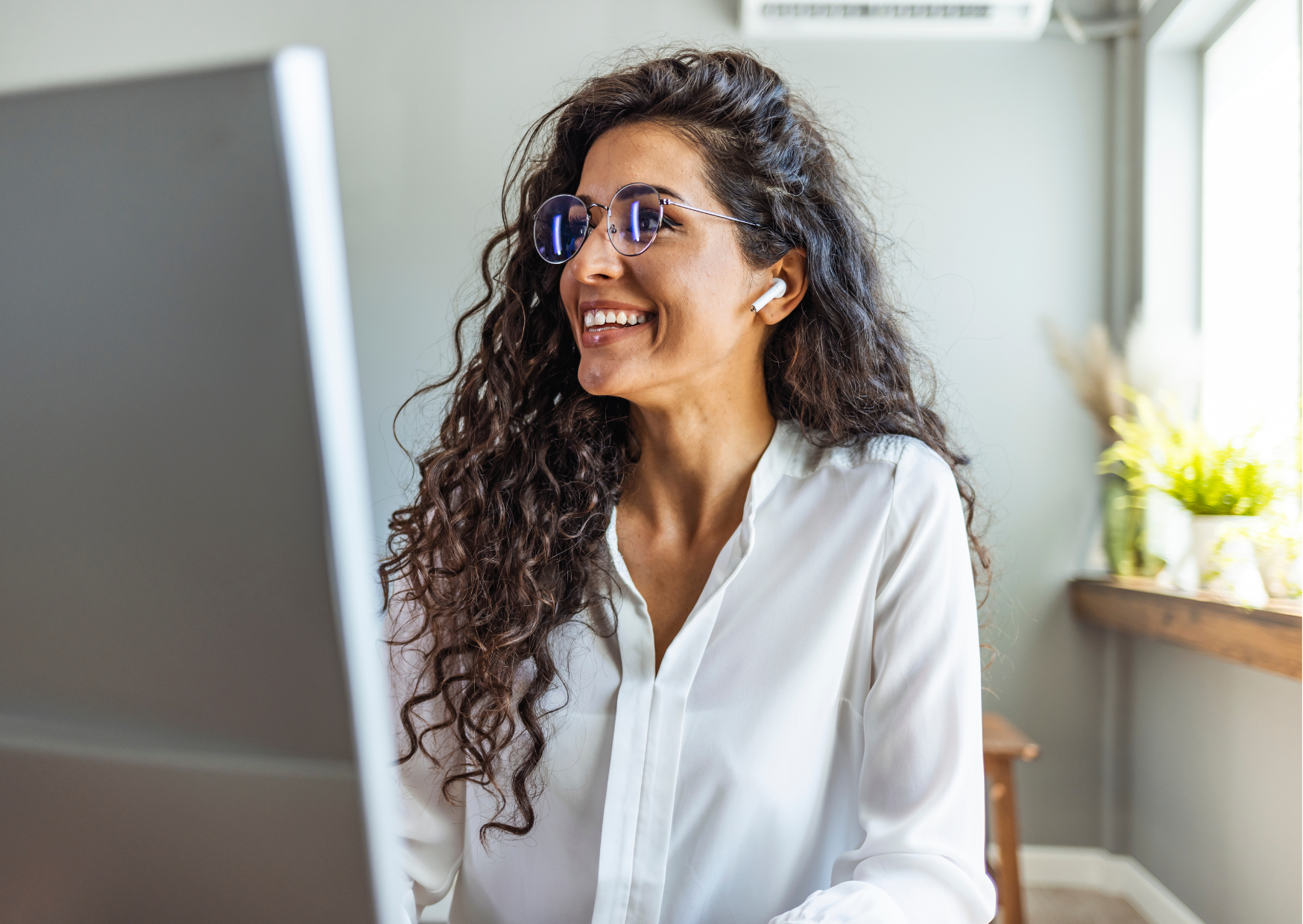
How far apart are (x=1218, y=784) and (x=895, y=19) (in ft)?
7.68

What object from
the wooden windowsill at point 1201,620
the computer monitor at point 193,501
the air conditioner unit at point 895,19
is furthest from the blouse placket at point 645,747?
the air conditioner unit at point 895,19

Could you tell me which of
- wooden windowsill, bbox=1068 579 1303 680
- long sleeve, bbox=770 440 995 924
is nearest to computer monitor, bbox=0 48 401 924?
long sleeve, bbox=770 440 995 924

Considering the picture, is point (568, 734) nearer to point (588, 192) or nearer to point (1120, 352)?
point (588, 192)

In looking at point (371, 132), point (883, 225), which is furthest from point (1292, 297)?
point (371, 132)

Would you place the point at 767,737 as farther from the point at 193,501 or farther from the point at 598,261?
the point at 193,501

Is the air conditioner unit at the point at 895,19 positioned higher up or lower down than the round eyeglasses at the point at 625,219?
higher up

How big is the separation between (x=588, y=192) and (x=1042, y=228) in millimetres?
2176

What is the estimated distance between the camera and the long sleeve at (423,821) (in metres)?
1.18

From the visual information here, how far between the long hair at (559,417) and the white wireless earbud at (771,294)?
1.9 inches

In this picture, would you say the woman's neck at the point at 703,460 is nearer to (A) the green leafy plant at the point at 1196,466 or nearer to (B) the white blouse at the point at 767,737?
(B) the white blouse at the point at 767,737

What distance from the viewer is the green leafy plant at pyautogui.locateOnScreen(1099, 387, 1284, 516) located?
213 centimetres

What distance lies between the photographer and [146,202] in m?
0.30

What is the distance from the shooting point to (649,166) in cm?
124

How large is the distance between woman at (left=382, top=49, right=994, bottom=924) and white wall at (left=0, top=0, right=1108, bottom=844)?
5.41 ft
